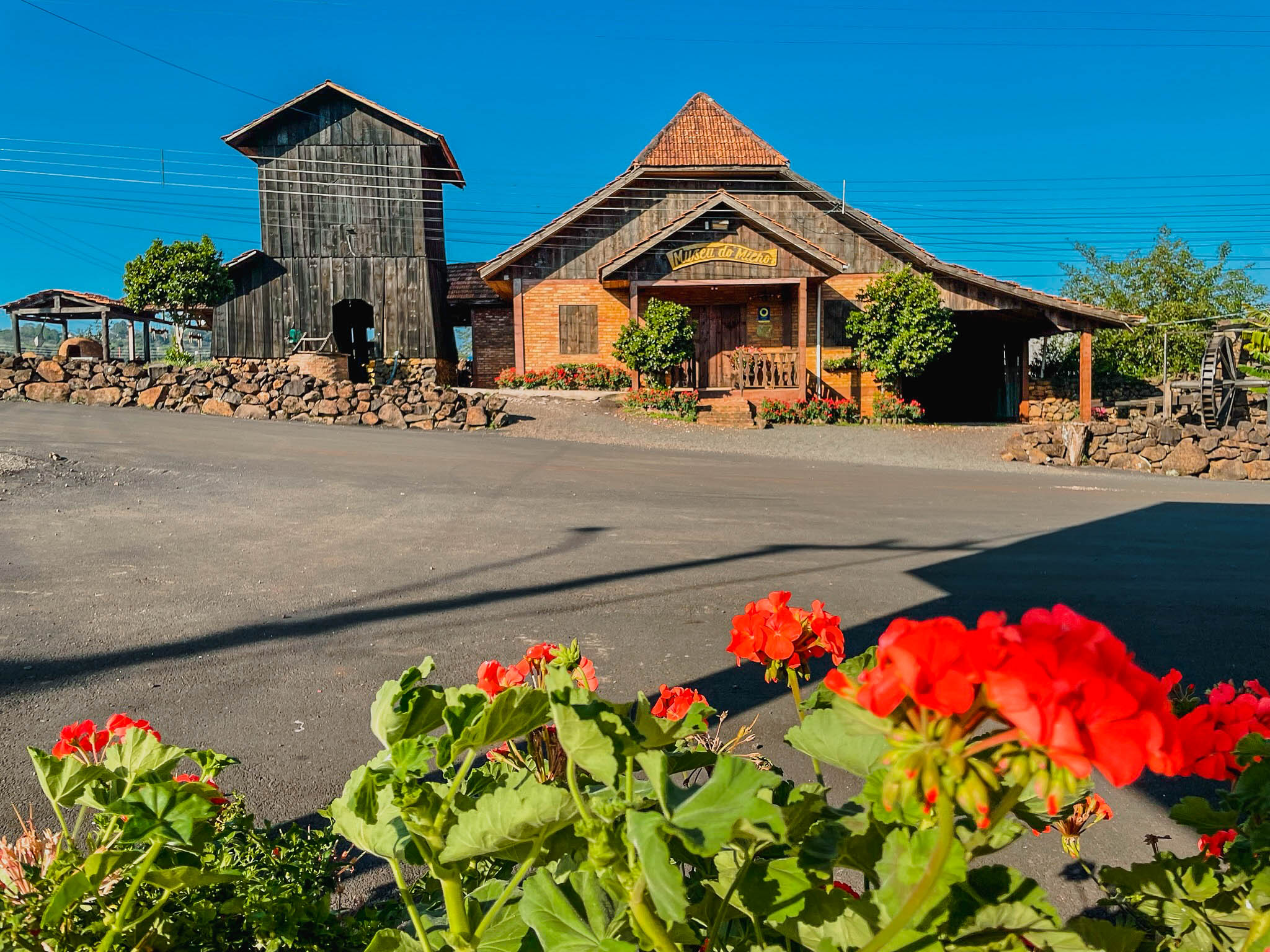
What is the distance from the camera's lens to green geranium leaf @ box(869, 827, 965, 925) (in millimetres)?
887

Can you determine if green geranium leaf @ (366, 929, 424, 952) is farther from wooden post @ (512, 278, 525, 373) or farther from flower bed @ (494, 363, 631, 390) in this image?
wooden post @ (512, 278, 525, 373)

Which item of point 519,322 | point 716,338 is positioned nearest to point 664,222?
point 716,338

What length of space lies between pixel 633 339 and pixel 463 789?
22113 mm

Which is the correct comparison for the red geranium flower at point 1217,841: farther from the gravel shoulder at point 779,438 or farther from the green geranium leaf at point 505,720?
the gravel shoulder at point 779,438

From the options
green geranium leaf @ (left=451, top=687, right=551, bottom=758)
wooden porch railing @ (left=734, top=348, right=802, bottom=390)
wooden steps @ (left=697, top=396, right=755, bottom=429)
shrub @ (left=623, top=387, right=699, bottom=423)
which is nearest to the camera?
green geranium leaf @ (left=451, top=687, right=551, bottom=758)

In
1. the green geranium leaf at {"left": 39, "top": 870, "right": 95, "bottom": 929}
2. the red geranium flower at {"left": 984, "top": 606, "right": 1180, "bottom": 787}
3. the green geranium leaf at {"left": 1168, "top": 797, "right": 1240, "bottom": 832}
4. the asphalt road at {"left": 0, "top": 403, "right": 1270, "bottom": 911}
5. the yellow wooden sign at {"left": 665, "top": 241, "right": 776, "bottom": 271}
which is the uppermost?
the yellow wooden sign at {"left": 665, "top": 241, "right": 776, "bottom": 271}

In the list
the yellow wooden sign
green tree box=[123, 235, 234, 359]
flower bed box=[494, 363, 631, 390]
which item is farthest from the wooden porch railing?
green tree box=[123, 235, 234, 359]

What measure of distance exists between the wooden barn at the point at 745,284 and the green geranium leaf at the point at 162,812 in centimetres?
2278

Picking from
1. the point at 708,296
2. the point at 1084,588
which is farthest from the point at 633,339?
the point at 1084,588

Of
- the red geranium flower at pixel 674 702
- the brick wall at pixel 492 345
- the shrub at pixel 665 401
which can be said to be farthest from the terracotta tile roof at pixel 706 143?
the red geranium flower at pixel 674 702

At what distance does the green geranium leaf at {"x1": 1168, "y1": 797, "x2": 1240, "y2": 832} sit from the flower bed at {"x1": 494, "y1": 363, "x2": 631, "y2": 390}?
24169 millimetres

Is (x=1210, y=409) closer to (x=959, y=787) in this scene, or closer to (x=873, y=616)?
(x=873, y=616)

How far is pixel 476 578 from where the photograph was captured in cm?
664

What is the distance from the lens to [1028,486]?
13.8m
